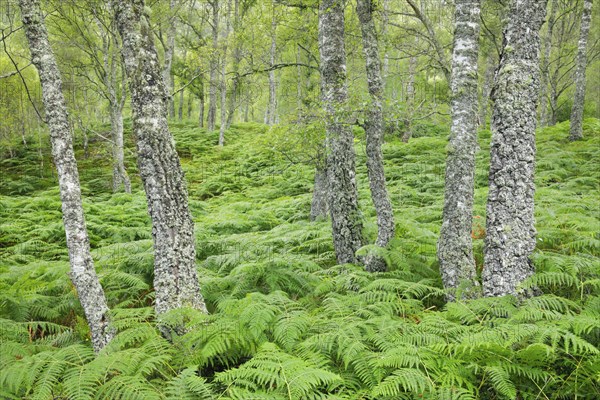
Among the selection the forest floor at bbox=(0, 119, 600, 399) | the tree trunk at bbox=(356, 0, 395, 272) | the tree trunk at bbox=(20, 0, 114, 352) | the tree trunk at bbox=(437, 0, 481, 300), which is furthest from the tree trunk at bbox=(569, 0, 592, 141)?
the tree trunk at bbox=(20, 0, 114, 352)

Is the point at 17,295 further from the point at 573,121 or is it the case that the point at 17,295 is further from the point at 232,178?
the point at 573,121

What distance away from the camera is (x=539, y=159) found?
12352 millimetres

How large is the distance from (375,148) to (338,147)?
58 centimetres

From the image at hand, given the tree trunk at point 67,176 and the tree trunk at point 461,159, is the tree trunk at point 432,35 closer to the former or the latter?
the tree trunk at point 461,159

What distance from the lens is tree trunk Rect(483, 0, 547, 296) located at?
3846mm

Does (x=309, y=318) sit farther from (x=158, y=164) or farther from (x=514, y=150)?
(x=514, y=150)

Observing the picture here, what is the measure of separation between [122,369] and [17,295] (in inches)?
142

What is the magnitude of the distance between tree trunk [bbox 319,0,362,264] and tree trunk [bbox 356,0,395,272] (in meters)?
0.30

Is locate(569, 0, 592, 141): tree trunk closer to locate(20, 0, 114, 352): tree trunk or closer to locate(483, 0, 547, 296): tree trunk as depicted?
locate(483, 0, 547, 296): tree trunk

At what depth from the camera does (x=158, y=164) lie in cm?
Result: 422

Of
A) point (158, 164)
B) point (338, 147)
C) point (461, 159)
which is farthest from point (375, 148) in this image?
point (158, 164)

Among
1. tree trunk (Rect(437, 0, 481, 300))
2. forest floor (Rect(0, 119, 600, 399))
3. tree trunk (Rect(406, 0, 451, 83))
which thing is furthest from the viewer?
tree trunk (Rect(406, 0, 451, 83))

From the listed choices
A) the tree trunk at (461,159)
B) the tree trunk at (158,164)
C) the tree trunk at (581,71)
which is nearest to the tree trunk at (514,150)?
the tree trunk at (461,159)

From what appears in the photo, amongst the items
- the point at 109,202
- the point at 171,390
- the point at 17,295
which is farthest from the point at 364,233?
the point at 109,202
